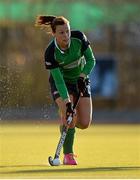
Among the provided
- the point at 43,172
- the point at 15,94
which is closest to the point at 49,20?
the point at 43,172

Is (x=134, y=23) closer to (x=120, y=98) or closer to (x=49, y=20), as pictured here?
(x=120, y=98)

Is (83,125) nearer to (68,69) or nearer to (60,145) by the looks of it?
(60,145)

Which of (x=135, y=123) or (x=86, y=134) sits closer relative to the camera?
(x=86, y=134)

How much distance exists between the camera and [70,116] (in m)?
11.3

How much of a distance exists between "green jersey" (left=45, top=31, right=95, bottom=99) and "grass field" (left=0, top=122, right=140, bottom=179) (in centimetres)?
99

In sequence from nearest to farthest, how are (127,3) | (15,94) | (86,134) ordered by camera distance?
(15,94) < (86,134) < (127,3)

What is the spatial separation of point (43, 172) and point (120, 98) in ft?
73.5

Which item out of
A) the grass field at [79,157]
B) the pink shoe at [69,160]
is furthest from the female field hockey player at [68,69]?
the grass field at [79,157]

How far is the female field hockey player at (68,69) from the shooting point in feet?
36.3

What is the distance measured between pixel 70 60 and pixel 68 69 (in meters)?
0.18

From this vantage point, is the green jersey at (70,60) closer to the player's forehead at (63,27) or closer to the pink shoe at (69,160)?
the player's forehead at (63,27)

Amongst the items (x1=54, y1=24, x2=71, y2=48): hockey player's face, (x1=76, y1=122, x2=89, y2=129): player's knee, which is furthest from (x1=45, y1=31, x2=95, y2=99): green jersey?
(x1=76, y1=122, x2=89, y2=129): player's knee

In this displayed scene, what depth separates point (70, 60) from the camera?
11.4 metres

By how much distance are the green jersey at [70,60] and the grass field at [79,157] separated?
99 cm
